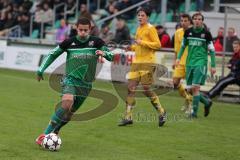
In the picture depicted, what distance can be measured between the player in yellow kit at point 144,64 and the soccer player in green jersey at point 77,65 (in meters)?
2.69

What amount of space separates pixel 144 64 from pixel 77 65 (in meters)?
3.22

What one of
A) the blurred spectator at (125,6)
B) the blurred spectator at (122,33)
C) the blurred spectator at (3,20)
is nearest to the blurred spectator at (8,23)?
the blurred spectator at (3,20)

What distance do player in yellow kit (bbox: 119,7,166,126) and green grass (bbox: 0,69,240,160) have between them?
1.25 ft

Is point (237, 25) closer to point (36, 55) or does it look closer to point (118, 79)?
point (118, 79)

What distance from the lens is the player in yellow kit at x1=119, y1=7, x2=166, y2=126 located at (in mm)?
12641

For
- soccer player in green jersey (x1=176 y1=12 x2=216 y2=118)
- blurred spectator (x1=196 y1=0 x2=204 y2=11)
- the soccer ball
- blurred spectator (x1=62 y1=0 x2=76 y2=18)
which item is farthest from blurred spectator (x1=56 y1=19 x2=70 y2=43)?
the soccer ball

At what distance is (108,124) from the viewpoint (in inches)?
500

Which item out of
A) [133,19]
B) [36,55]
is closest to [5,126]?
[36,55]

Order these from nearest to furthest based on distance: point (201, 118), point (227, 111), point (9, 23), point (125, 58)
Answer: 1. point (201, 118)
2. point (227, 111)
3. point (125, 58)
4. point (9, 23)

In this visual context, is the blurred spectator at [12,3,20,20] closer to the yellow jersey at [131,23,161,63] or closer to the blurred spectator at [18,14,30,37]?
the blurred spectator at [18,14,30,37]

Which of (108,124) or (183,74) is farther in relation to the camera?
(183,74)

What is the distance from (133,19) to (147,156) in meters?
18.3

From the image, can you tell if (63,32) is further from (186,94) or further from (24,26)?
(186,94)

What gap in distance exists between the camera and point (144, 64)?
511 inches
